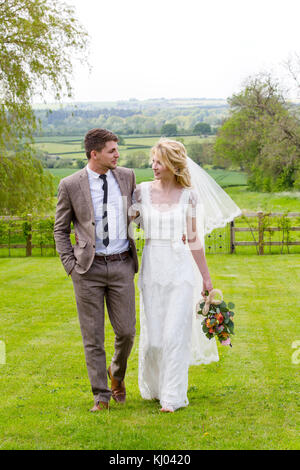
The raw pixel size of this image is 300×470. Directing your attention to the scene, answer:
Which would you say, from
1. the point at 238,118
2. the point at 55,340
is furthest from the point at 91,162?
the point at 238,118

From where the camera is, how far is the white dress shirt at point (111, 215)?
196 inches

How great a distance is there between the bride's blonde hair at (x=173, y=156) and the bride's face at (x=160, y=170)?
4 cm

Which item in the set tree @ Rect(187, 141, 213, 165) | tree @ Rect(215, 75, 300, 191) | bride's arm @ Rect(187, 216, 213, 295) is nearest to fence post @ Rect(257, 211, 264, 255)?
bride's arm @ Rect(187, 216, 213, 295)

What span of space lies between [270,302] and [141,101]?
62821 mm

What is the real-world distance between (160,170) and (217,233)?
586 inches

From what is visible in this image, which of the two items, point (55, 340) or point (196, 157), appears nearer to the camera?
point (55, 340)

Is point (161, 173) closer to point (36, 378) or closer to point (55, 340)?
point (36, 378)

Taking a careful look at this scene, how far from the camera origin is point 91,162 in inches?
199

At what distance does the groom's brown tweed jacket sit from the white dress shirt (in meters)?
0.05

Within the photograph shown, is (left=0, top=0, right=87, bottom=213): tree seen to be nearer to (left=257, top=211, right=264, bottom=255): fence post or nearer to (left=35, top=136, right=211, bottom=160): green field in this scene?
(left=257, top=211, right=264, bottom=255): fence post

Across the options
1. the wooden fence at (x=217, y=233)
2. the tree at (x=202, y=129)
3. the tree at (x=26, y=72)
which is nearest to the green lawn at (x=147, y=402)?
the tree at (x=26, y=72)

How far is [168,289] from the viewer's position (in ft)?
16.8

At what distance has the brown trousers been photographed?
4.98 m

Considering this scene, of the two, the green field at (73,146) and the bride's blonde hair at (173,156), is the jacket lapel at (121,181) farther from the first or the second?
the green field at (73,146)
